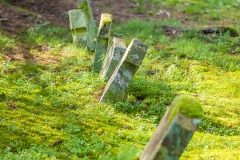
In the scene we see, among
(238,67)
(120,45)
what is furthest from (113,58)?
(238,67)

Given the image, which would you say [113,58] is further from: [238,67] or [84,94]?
[238,67]

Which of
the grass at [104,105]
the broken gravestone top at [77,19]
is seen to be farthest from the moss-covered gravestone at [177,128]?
the broken gravestone top at [77,19]

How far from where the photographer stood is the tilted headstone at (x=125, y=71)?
5867 millimetres

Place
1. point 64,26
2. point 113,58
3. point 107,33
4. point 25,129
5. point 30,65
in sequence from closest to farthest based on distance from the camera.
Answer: point 25,129 < point 113,58 < point 107,33 < point 30,65 < point 64,26

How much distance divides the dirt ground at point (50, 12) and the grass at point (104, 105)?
1393 mm

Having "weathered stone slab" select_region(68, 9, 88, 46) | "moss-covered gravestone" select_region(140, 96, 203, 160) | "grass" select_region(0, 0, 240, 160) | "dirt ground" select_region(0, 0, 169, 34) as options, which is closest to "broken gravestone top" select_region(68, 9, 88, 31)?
"weathered stone slab" select_region(68, 9, 88, 46)

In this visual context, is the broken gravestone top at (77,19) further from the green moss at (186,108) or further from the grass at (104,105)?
the green moss at (186,108)

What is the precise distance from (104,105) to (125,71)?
2.27 feet

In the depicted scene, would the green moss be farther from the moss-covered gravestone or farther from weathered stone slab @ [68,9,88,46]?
weathered stone slab @ [68,9,88,46]

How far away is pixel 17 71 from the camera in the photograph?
7.80 m

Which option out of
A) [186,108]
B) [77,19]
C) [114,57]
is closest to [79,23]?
[77,19]

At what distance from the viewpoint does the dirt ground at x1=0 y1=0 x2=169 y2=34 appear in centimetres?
1167

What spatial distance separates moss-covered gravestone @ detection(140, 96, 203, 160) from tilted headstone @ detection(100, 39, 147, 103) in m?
2.54

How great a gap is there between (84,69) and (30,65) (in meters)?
1.32
